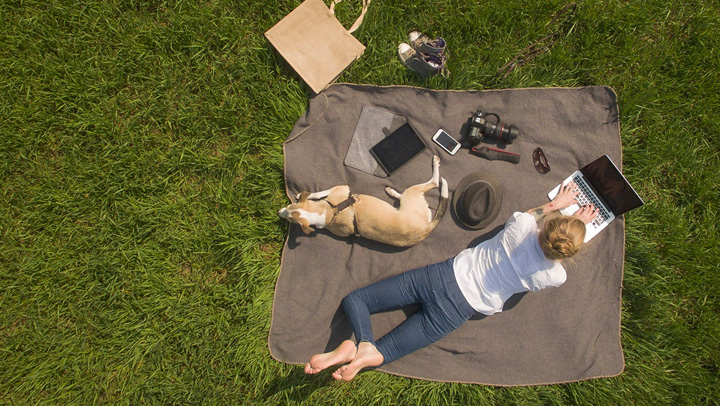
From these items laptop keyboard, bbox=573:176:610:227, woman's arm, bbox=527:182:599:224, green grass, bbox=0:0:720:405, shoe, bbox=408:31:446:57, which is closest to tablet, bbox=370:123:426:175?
green grass, bbox=0:0:720:405

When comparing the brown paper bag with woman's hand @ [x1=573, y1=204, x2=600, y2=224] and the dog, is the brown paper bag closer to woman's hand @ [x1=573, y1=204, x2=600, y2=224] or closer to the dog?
the dog

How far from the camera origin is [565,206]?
4188 mm

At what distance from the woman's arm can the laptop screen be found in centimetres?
19

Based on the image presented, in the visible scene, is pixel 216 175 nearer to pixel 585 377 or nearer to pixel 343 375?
pixel 343 375

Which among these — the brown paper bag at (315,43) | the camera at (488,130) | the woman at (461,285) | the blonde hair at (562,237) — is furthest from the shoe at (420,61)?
the blonde hair at (562,237)

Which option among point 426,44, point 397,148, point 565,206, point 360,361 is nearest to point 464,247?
point 565,206

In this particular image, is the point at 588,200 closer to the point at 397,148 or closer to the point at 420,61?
the point at 397,148

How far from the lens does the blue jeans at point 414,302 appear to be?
Result: 389cm

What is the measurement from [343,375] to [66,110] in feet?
15.6

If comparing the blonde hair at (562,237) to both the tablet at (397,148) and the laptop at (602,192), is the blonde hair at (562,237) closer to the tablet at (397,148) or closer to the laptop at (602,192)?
the laptop at (602,192)

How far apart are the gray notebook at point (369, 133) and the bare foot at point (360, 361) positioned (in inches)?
81.5

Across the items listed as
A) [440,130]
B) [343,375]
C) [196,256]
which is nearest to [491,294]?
[343,375]

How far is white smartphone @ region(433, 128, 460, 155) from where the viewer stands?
4.43 metres

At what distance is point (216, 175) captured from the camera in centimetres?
465
